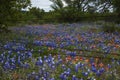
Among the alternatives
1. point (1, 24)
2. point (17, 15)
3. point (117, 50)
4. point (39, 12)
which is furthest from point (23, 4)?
point (39, 12)

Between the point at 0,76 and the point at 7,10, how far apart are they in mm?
9072

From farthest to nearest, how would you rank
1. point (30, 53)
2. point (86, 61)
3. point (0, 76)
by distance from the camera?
point (30, 53)
point (86, 61)
point (0, 76)

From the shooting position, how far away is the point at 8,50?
28.6ft

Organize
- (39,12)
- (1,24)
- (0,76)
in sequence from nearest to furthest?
(0,76)
(1,24)
(39,12)

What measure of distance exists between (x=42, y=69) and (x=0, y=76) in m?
0.75

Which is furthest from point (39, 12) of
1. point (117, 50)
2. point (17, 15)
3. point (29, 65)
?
point (29, 65)

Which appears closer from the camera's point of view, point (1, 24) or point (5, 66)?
point (5, 66)

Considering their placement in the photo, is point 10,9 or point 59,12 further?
point 59,12

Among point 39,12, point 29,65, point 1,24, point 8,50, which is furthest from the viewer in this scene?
point 39,12

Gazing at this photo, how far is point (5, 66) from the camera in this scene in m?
7.02

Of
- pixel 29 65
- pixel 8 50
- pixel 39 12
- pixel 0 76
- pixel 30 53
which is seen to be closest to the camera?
pixel 0 76

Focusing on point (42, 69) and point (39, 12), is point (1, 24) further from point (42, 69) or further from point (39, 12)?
point (39, 12)

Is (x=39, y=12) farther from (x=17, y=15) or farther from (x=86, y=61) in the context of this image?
(x=86, y=61)

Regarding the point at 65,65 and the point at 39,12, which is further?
the point at 39,12
